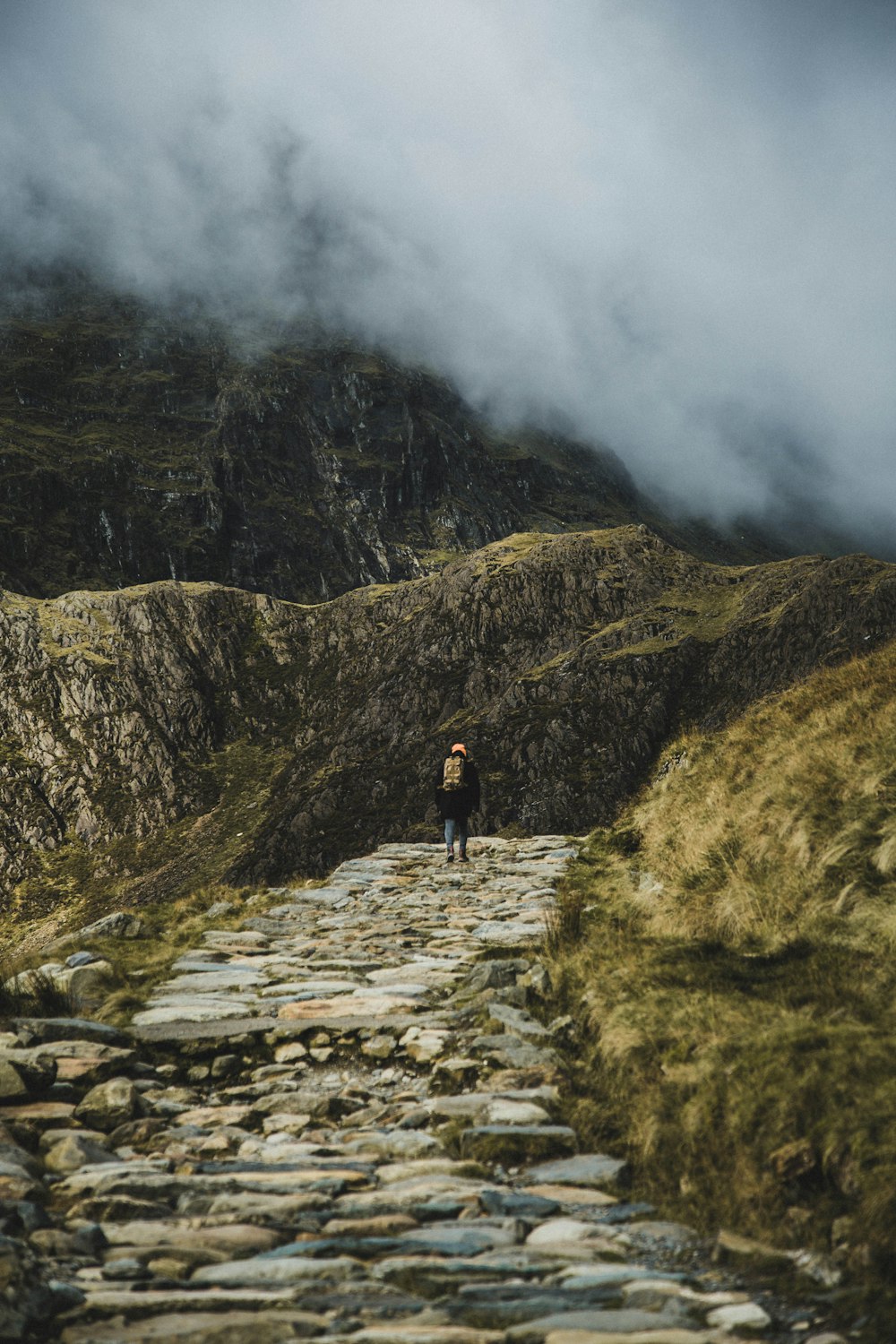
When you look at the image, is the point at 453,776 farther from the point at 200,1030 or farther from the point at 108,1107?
the point at 108,1107

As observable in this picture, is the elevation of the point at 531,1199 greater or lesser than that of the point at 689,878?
lesser

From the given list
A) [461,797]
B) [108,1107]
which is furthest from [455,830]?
[108,1107]

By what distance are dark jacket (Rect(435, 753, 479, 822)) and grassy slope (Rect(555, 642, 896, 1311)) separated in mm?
9039

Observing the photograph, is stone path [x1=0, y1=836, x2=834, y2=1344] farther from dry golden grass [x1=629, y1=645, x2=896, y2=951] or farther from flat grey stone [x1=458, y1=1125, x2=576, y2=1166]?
dry golden grass [x1=629, y1=645, x2=896, y2=951]

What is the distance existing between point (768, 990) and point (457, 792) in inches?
687

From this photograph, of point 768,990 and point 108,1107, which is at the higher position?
point 768,990

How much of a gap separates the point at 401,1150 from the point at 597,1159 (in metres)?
1.54

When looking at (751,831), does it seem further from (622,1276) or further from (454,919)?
(622,1276)

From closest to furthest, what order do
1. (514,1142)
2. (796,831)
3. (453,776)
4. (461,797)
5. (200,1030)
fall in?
(514,1142) < (200,1030) < (796,831) < (453,776) < (461,797)

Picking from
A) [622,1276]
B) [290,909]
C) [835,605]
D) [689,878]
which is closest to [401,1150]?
[622,1276]

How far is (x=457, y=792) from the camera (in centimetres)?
2588

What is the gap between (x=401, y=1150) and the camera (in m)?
7.48

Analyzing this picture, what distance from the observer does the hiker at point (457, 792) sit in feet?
84.6

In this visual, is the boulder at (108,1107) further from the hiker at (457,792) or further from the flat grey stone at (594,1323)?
the hiker at (457,792)
